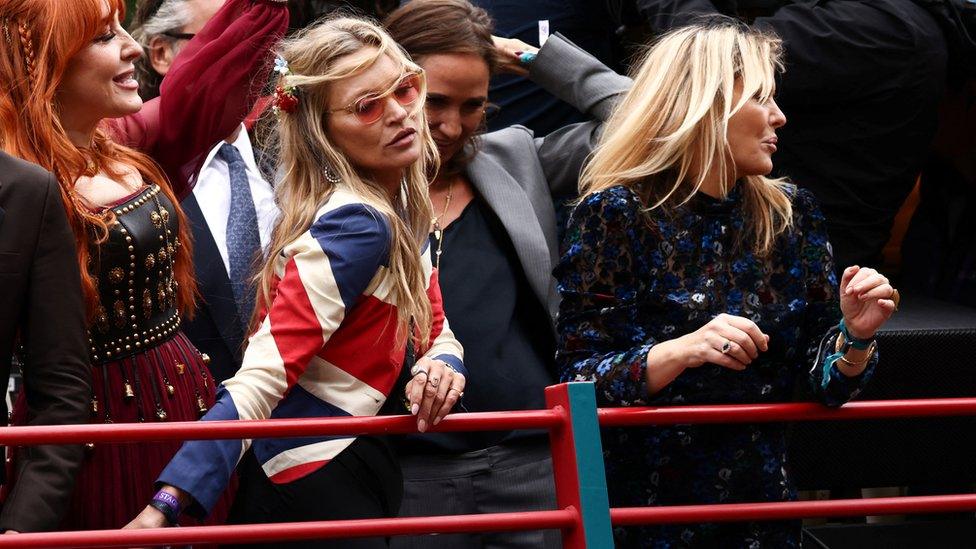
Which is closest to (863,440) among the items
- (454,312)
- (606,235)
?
(454,312)

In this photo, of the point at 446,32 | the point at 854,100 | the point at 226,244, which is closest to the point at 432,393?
the point at 226,244

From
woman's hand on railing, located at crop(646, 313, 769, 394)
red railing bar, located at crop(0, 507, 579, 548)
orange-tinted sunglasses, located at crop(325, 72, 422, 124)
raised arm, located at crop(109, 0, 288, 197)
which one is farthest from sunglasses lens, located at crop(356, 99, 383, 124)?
red railing bar, located at crop(0, 507, 579, 548)

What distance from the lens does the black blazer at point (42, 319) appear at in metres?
2.40

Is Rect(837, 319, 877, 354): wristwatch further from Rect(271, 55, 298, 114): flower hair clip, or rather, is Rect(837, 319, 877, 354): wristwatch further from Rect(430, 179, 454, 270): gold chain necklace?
Rect(271, 55, 298, 114): flower hair clip

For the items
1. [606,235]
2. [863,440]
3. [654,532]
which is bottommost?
[863,440]

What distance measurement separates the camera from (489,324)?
3404 mm

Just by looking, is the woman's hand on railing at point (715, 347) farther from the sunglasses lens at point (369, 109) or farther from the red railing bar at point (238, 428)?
the sunglasses lens at point (369, 109)

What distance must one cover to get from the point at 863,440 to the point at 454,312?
1.48 meters

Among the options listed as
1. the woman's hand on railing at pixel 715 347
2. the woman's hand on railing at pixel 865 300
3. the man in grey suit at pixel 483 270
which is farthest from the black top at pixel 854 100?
the woman's hand on railing at pixel 715 347

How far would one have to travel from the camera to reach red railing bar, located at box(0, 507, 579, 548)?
2.27 m

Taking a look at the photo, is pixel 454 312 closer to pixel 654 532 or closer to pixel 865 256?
pixel 654 532

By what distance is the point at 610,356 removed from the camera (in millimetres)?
2711

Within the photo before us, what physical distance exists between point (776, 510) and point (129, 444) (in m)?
1.29

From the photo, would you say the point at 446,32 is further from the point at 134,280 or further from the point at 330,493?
the point at 330,493
